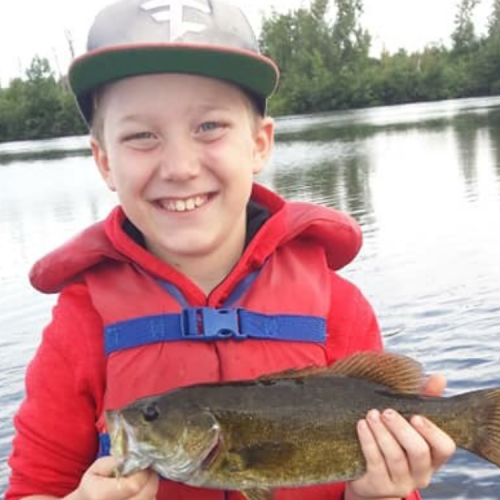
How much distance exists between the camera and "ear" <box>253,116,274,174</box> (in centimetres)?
348

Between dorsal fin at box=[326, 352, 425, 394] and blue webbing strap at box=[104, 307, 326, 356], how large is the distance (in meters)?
0.43

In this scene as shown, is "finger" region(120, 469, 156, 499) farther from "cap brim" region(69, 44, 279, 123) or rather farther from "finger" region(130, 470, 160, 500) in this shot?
"cap brim" region(69, 44, 279, 123)

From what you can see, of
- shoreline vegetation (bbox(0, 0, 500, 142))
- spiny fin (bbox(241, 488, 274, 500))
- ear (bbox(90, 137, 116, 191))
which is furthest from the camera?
shoreline vegetation (bbox(0, 0, 500, 142))

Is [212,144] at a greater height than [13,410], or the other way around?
[212,144]

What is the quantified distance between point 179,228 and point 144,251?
0.25m

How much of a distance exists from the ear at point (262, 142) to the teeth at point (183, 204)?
33 centimetres

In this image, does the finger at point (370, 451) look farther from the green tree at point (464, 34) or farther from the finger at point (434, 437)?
the green tree at point (464, 34)

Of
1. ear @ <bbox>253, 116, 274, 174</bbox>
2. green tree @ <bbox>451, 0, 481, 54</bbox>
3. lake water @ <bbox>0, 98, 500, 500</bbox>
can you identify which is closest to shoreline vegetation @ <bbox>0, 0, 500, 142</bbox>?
green tree @ <bbox>451, 0, 481, 54</bbox>

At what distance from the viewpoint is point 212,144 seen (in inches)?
124

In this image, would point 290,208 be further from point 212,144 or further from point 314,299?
point 212,144

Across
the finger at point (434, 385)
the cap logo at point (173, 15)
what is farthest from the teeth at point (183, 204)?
the finger at point (434, 385)

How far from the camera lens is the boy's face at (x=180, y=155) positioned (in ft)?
10.1

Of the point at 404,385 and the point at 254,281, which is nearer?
the point at 404,385

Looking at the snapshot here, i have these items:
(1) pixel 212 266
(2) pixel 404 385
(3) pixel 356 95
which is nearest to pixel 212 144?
(1) pixel 212 266
